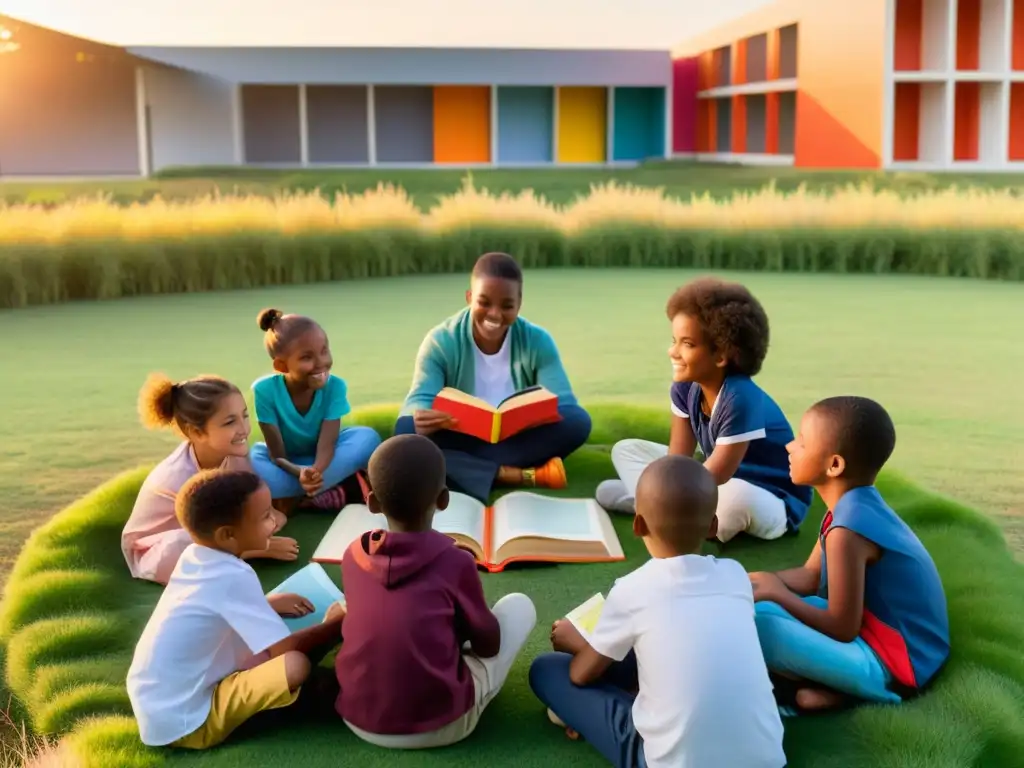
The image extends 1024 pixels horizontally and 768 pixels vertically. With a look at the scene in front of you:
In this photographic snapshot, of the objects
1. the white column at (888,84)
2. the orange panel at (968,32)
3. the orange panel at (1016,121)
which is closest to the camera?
the white column at (888,84)

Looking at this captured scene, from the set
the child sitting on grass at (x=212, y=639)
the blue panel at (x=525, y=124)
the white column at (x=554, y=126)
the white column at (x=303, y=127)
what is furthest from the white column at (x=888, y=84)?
the child sitting on grass at (x=212, y=639)

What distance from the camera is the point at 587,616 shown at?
2.82 metres

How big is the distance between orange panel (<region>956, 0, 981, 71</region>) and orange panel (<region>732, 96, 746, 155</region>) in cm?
631

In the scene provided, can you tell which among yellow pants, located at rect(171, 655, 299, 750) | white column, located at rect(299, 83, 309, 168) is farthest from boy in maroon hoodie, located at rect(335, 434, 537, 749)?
white column, located at rect(299, 83, 309, 168)

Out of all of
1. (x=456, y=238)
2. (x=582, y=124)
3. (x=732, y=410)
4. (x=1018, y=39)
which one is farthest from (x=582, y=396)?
(x=582, y=124)

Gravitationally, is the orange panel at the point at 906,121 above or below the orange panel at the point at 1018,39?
below

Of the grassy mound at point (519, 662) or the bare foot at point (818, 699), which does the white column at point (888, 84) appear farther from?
the bare foot at point (818, 699)

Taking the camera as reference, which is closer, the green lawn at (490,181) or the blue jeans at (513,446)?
the blue jeans at (513,446)

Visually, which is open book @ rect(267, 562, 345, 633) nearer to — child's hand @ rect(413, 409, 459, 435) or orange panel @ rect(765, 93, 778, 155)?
child's hand @ rect(413, 409, 459, 435)

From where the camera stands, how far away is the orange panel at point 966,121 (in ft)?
72.7

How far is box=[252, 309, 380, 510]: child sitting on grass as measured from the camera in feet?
14.4

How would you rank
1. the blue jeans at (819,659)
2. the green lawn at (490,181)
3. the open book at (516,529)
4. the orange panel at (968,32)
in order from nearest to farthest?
the blue jeans at (819,659) → the open book at (516,529) → the green lawn at (490,181) → the orange panel at (968,32)

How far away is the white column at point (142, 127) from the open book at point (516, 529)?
21.5m

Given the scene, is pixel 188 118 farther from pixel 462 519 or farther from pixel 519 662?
pixel 519 662
